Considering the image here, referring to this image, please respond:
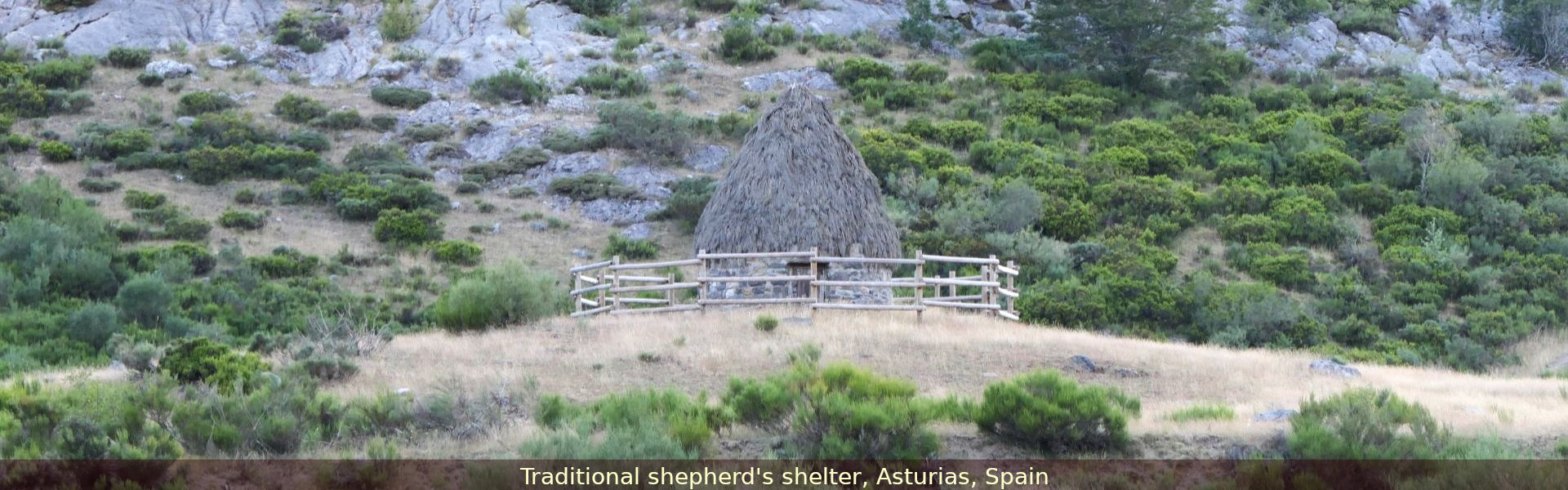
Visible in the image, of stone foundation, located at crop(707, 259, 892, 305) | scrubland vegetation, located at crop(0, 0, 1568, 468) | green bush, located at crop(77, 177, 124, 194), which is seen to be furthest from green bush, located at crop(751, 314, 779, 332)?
green bush, located at crop(77, 177, 124, 194)

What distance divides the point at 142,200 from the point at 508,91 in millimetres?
10764

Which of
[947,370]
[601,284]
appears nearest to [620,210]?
[601,284]

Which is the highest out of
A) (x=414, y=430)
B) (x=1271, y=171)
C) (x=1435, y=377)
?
(x=414, y=430)

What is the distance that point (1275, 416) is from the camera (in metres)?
11.5

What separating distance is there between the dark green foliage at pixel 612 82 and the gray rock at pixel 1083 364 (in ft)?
88.4

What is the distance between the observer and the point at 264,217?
3195 centimetres

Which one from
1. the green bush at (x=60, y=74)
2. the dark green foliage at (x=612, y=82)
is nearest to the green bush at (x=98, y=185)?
the green bush at (x=60, y=74)

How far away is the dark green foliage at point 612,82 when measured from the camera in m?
40.5

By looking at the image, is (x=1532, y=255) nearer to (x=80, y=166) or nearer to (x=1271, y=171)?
(x=1271, y=171)

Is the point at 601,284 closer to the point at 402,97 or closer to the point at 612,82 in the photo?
the point at 402,97

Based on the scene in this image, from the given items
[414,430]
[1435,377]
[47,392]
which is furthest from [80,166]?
[1435,377]

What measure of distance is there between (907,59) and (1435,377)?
29.8 m

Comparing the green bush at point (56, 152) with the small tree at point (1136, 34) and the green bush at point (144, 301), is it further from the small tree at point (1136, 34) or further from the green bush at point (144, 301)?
the small tree at point (1136, 34)

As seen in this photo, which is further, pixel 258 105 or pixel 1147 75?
pixel 1147 75
